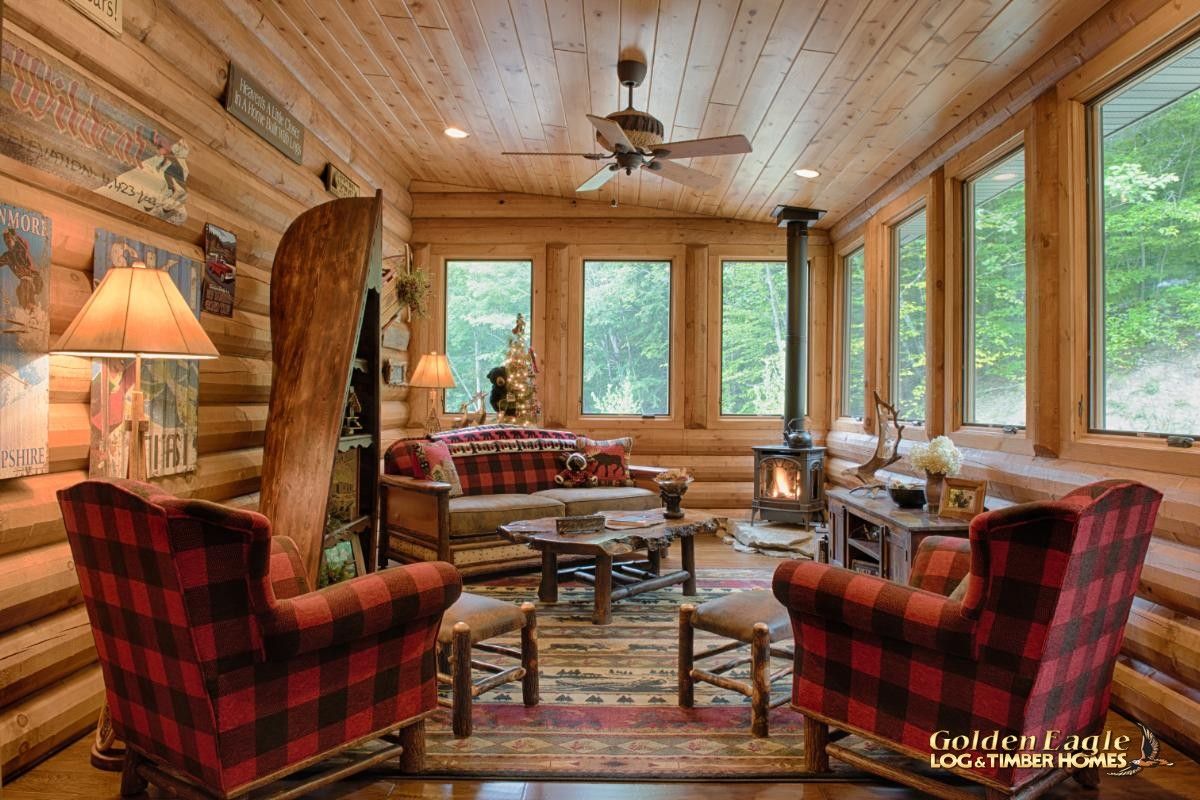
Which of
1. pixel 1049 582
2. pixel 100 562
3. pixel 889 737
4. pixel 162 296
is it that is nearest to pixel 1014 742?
pixel 889 737

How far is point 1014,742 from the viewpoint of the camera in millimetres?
1896

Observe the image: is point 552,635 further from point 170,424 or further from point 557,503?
point 170,424

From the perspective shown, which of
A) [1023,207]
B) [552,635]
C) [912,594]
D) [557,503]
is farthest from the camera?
[557,503]

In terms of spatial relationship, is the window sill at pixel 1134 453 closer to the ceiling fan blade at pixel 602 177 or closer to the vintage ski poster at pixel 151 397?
the ceiling fan blade at pixel 602 177

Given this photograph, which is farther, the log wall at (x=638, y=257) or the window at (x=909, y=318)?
the log wall at (x=638, y=257)

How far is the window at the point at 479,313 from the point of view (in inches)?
284

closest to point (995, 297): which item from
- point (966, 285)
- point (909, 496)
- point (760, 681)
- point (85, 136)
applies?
point (966, 285)

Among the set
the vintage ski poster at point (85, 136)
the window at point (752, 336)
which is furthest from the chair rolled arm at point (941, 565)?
the window at point (752, 336)

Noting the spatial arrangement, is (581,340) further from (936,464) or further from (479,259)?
(936,464)

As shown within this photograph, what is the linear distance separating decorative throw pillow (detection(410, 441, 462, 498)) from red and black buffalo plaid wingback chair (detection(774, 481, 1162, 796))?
298 centimetres

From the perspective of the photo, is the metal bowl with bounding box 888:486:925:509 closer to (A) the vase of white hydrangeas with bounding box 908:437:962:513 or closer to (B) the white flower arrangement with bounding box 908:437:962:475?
(A) the vase of white hydrangeas with bounding box 908:437:962:513

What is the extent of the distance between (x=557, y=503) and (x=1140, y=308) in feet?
11.0

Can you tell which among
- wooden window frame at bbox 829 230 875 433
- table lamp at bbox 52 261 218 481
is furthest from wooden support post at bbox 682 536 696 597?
table lamp at bbox 52 261 218 481

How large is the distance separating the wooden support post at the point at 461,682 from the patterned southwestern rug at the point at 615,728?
1.8 inches
